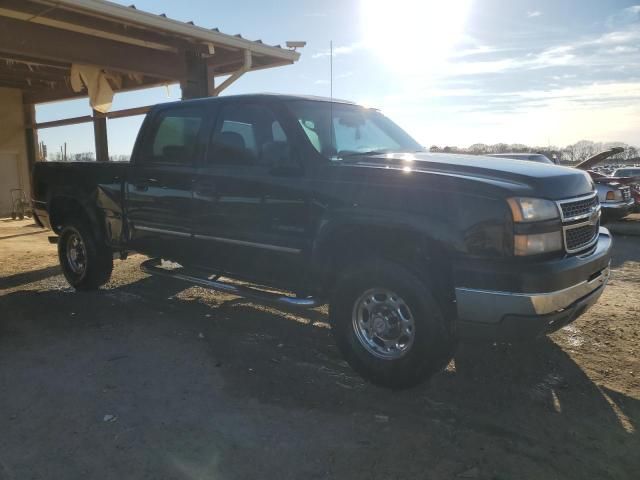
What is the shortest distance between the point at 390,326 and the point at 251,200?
1571mm

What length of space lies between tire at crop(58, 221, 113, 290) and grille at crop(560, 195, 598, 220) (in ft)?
16.2

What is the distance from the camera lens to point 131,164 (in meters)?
5.52

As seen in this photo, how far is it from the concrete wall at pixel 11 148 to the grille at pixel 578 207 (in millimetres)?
17379

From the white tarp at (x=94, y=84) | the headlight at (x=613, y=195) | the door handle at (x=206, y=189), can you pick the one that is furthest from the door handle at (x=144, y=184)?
the headlight at (x=613, y=195)

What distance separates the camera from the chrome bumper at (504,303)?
3.07m

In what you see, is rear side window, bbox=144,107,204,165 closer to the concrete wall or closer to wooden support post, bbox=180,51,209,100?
wooden support post, bbox=180,51,209,100

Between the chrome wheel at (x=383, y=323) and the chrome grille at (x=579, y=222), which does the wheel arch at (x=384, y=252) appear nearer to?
the chrome wheel at (x=383, y=323)

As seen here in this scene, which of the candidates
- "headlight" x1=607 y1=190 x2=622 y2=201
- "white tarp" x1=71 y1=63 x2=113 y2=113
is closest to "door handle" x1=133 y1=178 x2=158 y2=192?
"white tarp" x1=71 y1=63 x2=113 y2=113

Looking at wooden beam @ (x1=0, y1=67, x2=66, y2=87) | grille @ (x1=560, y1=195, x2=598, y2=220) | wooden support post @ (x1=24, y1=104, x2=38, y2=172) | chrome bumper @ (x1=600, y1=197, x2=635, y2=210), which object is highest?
wooden beam @ (x1=0, y1=67, x2=66, y2=87)

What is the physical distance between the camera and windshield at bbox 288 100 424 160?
4.24m

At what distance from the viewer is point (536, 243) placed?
3156mm

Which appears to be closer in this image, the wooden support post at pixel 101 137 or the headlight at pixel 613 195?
the headlight at pixel 613 195

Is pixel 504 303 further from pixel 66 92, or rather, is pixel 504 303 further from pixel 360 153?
pixel 66 92

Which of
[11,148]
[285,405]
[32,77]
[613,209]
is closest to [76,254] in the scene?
[285,405]
